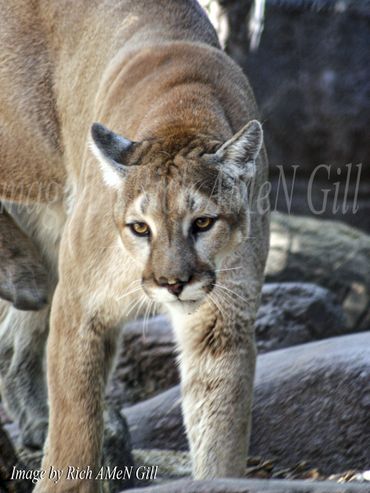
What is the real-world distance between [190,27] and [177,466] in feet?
7.02

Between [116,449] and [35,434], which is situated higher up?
[116,449]

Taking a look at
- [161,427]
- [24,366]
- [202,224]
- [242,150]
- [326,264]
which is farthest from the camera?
[326,264]

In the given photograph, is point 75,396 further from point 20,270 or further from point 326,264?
point 326,264

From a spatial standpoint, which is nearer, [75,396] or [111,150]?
[111,150]

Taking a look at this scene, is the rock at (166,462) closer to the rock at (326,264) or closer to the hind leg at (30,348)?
the hind leg at (30,348)

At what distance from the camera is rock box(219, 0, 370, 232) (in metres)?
9.64

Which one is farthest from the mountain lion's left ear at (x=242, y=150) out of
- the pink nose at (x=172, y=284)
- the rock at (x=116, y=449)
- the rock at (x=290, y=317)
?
the rock at (x=290, y=317)

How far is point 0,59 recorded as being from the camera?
5.97 metres

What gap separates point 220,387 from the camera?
471cm

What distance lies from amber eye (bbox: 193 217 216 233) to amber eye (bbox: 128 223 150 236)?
0.18 metres

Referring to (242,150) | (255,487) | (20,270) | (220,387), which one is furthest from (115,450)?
(255,487)

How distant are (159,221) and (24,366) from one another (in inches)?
88.2

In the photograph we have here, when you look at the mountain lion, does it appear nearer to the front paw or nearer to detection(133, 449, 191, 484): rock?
detection(133, 449, 191, 484): rock

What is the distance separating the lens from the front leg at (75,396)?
4691 millimetres
